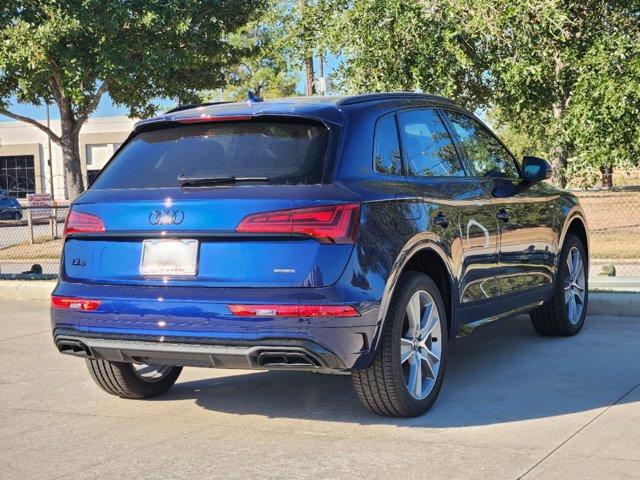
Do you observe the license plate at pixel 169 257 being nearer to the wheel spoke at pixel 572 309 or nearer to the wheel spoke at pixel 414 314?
the wheel spoke at pixel 414 314

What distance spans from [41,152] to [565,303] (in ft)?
225

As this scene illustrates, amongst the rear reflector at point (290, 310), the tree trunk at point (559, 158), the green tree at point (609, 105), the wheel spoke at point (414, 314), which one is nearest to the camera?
the rear reflector at point (290, 310)

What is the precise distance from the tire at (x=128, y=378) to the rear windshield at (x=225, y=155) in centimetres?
119

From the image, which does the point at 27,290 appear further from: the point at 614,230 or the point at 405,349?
the point at 614,230

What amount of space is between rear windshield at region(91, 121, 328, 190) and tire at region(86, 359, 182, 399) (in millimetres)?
1191

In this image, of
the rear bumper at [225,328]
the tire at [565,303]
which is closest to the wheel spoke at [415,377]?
the rear bumper at [225,328]

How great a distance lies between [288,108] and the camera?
5.59 metres

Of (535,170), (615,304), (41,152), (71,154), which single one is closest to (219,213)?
(535,170)

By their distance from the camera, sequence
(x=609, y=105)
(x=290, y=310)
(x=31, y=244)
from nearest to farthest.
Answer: (x=290, y=310)
(x=609, y=105)
(x=31, y=244)

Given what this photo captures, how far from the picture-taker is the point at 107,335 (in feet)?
17.5

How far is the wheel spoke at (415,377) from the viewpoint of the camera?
568cm

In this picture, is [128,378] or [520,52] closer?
[128,378]

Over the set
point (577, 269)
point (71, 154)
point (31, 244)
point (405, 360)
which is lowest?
point (31, 244)

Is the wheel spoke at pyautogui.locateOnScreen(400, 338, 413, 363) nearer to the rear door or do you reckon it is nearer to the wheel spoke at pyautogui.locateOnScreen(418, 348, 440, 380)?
the wheel spoke at pyautogui.locateOnScreen(418, 348, 440, 380)
